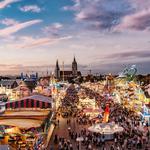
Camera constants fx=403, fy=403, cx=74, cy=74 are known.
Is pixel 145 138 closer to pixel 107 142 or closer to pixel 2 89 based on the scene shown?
pixel 107 142

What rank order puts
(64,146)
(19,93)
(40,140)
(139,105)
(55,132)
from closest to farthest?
1. (40,140)
2. (64,146)
3. (55,132)
4. (139,105)
5. (19,93)

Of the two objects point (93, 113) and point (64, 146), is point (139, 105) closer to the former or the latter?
point (93, 113)

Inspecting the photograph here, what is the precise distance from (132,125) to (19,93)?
2472 cm

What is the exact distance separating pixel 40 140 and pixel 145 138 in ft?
34.6

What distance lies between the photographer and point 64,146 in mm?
30781

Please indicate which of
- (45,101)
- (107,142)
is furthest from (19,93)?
(107,142)

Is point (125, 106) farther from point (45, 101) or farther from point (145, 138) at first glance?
point (145, 138)

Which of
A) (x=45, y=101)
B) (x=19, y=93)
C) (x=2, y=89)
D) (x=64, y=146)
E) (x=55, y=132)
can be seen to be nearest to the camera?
(x=64, y=146)

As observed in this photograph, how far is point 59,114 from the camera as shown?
5544 centimetres

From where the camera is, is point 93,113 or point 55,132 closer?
point 55,132

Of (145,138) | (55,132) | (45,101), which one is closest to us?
(145,138)

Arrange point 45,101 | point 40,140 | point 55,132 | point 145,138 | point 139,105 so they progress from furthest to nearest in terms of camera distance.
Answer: point 139,105, point 45,101, point 55,132, point 145,138, point 40,140

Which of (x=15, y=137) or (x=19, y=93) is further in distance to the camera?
(x=19, y=93)

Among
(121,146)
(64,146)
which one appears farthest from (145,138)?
(64,146)
